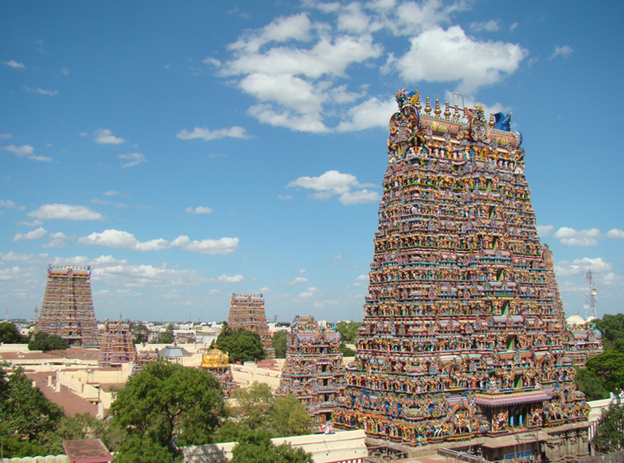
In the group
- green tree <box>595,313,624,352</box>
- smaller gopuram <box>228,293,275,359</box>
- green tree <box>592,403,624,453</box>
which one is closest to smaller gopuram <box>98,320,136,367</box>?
smaller gopuram <box>228,293,275,359</box>

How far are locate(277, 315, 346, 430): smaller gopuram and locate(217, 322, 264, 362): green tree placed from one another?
3818 cm

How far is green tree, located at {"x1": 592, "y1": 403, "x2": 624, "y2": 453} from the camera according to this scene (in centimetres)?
A: 3803

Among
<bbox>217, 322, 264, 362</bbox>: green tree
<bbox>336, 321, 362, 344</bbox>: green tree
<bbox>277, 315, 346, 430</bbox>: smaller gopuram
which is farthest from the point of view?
<bbox>336, 321, 362, 344</bbox>: green tree

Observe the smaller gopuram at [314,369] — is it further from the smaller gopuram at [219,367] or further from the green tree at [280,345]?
the green tree at [280,345]

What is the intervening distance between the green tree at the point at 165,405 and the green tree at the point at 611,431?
2692 cm

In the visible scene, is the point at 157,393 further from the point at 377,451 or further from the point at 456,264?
the point at 456,264

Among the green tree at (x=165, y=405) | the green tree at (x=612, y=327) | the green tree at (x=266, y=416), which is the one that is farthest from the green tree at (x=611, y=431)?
the green tree at (x=612, y=327)

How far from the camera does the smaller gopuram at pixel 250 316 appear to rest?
304ft

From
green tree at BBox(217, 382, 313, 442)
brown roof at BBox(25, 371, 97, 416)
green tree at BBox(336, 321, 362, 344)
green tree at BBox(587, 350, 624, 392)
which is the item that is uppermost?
green tree at BBox(336, 321, 362, 344)

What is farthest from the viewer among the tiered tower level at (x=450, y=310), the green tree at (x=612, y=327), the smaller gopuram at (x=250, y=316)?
the green tree at (x=612, y=327)

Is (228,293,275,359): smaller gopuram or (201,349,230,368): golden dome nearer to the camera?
(201,349,230,368): golden dome

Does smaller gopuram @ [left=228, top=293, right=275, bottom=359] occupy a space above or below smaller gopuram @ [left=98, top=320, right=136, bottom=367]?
above

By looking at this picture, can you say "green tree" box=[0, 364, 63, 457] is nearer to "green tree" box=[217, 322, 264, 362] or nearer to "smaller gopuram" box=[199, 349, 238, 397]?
"smaller gopuram" box=[199, 349, 238, 397]

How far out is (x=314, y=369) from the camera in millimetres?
44719
